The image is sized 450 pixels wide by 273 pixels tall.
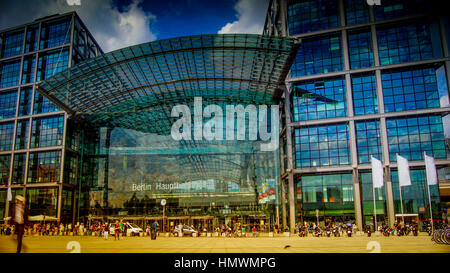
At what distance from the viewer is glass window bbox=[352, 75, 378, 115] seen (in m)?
45.0

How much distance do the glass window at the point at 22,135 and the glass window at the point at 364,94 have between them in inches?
2039

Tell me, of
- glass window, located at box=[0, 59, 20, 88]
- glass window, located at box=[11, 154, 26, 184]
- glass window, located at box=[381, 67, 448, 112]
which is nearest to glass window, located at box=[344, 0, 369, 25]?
glass window, located at box=[381, 67, 448, 112]

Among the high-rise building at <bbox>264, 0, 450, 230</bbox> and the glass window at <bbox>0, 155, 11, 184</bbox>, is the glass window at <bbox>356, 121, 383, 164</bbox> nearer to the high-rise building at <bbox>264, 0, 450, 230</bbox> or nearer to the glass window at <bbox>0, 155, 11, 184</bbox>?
the high-rise building at <bbox>264, 0, 450, 230</bbox>

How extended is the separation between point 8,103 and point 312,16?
5172 centimetres

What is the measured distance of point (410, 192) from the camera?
42.1 meters

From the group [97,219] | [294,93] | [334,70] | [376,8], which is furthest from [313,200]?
[97,219]

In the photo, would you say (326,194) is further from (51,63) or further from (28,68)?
(28,68)

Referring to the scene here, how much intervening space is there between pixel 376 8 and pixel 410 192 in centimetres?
2389

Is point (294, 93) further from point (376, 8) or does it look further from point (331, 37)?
point (376, 8)

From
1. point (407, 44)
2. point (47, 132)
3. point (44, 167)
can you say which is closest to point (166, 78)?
point (47, 132)

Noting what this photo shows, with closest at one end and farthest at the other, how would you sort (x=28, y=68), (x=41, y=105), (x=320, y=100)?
1. (x=320, y=100)
2. (x=41, y=105)
3. (x=28, y=68)

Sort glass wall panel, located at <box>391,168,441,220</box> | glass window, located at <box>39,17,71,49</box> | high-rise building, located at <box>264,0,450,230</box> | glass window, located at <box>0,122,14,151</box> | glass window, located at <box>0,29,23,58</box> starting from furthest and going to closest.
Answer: glass window, located at <box>39,17,71,49</box> < glass window, located at <box>0,122,14,151</box> < glass window, located at <box>0,29,23,58</box> < high-rise building, located at <box>264,0,450,230</box> < glass wall panel, located at <box>391,168,441,220</box>

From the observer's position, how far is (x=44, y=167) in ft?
181

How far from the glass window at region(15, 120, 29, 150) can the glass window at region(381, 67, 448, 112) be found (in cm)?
5550
